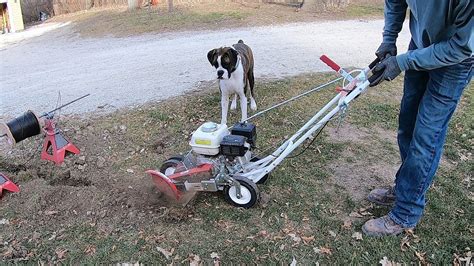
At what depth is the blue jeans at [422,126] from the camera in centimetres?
275

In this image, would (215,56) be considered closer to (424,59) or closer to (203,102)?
(203,102)

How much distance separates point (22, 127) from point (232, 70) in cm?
230

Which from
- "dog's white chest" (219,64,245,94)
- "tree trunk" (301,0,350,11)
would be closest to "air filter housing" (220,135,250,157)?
"dog's white chest" (219,64,245,94)

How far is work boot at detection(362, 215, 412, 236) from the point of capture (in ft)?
10.6

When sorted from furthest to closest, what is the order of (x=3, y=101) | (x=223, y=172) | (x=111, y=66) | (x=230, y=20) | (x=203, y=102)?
(x=230, y=20), (x=111, y=66), (x=3, y=101), (x=203, y=102), (x=223, y=172)

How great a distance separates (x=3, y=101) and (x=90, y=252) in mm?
4863

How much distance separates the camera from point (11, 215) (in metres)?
3.69

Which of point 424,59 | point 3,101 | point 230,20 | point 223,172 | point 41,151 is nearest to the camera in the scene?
point 424,59

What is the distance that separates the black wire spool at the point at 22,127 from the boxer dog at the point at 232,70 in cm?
197

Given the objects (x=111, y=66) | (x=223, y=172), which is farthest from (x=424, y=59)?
(x=111, y=66)

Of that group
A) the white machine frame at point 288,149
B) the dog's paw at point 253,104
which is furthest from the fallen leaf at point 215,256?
the dog's paw at point 253,104

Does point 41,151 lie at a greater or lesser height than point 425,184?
lesser

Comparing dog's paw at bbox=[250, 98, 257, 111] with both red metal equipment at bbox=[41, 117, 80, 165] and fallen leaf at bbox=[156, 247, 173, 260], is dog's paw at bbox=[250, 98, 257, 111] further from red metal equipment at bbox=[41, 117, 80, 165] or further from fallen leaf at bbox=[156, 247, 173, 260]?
fallen leaf at bbox=[156, 247, 173, 260]

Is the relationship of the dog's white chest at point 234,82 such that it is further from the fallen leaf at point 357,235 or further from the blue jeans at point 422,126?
the fallen leaf at point 357,235
